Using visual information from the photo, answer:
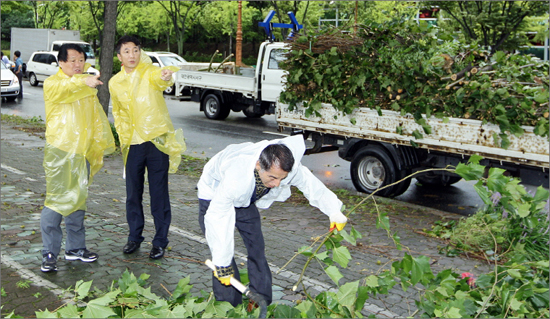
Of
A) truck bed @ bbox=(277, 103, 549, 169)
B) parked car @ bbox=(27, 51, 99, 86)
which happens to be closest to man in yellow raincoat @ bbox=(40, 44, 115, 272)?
truck bed @ bbox=(277, 103, 549, 169)

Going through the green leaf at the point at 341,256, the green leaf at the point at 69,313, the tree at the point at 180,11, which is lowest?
the green leaf at the point at 69,313

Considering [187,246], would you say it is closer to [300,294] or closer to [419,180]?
[300,294]

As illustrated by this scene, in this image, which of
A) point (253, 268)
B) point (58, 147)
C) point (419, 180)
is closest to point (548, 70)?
point (419, 180)

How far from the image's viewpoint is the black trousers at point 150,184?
5.33 m

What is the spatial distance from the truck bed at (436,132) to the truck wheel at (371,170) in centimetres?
24

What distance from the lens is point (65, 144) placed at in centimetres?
499

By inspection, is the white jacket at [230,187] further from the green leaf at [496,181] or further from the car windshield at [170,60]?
the car windshield at [170,60]

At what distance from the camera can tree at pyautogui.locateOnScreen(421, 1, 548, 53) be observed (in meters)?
19.9

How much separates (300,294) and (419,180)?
4939 millimetres

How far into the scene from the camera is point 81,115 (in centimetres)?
509

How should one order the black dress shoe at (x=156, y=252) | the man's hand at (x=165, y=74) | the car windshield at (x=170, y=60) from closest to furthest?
the man's hand at (x=165, y=74) → the black dress shoe at (x=156, y=252) → the car windshield at (x=170, y=60)

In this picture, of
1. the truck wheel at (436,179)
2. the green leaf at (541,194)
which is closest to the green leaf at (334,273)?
the green leaf at (541,194)

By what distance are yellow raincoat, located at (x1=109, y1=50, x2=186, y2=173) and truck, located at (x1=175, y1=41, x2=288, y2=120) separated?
881 centimetres

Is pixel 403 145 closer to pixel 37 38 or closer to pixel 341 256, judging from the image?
pixel 341 256
